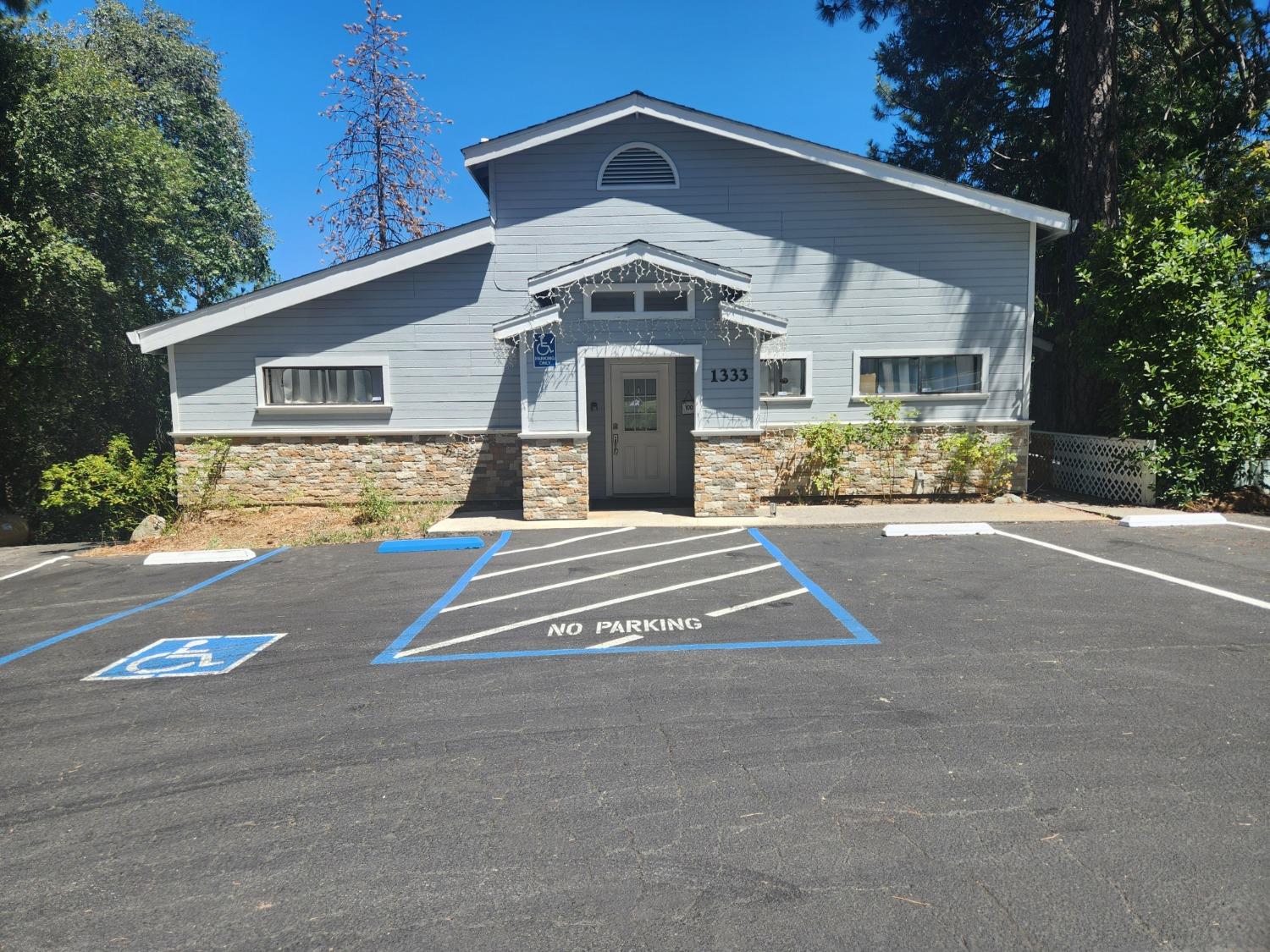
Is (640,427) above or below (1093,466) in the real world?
above

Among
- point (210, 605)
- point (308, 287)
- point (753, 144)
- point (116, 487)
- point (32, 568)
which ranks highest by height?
point (753, 144)

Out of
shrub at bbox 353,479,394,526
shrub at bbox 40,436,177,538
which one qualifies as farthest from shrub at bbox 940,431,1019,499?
shrub at bbox 40,436,177,538

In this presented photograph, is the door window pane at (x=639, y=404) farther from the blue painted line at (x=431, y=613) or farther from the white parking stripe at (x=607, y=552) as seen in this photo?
the blue painted line at (x=431, y=613)

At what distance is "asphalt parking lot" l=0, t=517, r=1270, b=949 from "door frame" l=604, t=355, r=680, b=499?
665 centimetres

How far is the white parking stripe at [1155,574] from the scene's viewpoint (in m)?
6.47

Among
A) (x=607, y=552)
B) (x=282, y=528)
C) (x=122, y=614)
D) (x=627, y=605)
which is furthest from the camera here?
(x=282, y=528)

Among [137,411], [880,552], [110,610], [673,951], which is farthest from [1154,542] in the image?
[137,411]

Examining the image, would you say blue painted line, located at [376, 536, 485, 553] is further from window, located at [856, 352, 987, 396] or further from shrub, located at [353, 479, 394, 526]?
window, located at [856, 352, 987, 396]

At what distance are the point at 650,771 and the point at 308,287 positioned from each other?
11577mm

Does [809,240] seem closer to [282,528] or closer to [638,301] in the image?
[638,301]

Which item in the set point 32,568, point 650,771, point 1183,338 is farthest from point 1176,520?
point 32,568

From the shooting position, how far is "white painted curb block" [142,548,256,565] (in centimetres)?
967

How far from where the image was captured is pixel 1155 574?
296 inches

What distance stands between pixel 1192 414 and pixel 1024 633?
833 centimetres
